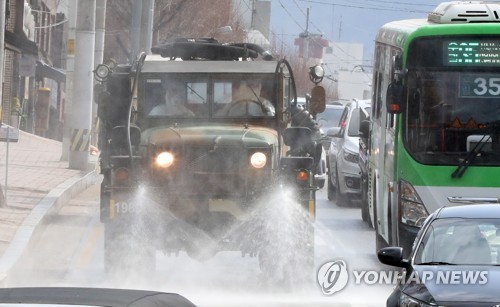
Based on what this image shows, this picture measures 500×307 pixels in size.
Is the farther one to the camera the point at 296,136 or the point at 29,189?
the point at 29,189

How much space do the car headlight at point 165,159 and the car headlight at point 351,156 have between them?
1101 centimetres

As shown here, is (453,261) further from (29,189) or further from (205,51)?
(29,189)

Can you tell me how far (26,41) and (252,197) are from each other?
37.4 metres

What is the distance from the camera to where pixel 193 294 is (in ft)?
45.2

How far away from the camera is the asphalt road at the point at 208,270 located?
13.7 meters

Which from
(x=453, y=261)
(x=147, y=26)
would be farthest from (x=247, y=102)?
(x=147, y=26)

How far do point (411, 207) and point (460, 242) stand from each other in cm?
495

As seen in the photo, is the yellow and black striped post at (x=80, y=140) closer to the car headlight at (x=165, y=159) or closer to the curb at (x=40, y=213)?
the curb at (x=40, y=213)

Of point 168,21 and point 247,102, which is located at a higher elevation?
point 168,21

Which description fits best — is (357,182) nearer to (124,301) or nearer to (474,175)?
(474,175)

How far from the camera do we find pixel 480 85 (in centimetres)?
1472

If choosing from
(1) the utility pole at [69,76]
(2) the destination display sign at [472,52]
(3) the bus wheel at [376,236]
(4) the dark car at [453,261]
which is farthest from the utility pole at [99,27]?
(4) the dark car at [453,261]

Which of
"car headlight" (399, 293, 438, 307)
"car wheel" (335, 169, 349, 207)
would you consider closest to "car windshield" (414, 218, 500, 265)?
"car headlight" (399, 293, 438, 307)

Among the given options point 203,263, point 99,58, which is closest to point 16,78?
point 99,58
